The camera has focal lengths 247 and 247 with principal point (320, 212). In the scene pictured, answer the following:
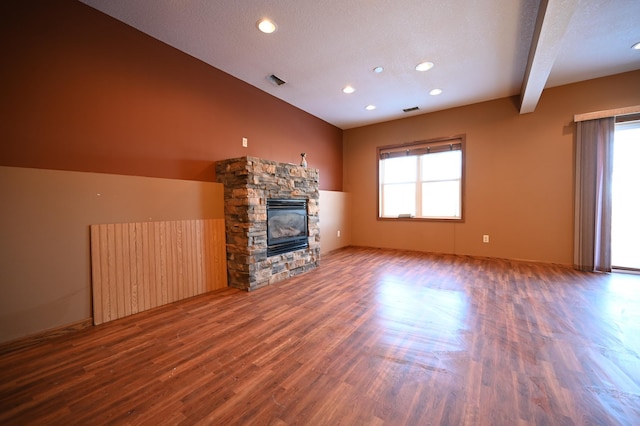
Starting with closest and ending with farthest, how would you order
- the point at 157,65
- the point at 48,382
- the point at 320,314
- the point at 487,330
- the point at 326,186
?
the point at 48,382, the point at 487,330, the point at 320,314, the point at 157,65, the point at 326,186

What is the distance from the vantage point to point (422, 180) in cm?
511

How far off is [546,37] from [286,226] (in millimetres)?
3382

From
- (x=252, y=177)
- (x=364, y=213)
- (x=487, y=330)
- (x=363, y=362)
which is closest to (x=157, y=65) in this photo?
(x=252, y=177)

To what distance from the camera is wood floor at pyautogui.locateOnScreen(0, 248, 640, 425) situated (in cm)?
123

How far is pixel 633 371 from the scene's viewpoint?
150 centimetres

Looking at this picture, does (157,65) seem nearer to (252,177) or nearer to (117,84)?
(117,84)

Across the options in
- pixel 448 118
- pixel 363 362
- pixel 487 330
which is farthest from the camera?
pixel 448 118

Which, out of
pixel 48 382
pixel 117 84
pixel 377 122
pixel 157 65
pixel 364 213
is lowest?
pixel 48 382

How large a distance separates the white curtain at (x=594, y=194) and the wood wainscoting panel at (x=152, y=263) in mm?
5146

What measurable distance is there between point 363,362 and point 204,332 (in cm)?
129

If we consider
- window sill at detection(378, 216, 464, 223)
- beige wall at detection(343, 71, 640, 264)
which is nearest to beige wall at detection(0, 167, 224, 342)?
window sill at detection(378, 216, 464, 223)

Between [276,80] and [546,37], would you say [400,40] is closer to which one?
[546,37]

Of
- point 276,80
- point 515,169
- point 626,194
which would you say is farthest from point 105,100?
point 626,194

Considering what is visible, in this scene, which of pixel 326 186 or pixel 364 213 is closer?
pixel 326 186
